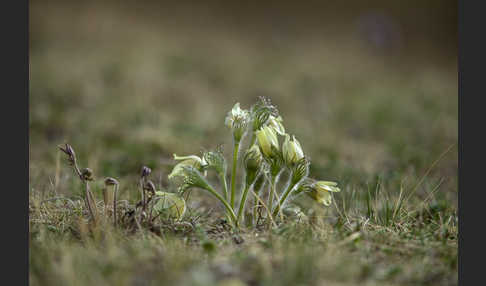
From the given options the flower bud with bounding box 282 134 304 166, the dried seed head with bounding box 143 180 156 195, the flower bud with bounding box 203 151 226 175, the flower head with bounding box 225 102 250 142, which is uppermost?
the flower head with bounding box 225 102 250 142

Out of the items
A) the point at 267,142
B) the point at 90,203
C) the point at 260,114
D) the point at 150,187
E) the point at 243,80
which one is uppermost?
the point at 243,80

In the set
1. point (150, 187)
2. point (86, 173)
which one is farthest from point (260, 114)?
point (86, 173)

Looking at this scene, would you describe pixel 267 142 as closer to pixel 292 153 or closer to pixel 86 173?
pixel 292 153

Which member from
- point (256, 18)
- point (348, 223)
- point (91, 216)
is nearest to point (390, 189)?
point (348, 223)

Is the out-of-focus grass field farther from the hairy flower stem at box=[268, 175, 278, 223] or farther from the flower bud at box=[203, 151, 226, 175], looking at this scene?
the flower bud at box=[203, 151, 226, 175]

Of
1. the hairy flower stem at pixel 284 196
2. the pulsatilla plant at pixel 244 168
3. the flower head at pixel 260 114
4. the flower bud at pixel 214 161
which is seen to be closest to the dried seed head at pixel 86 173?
the pulsatilla plant at pixel 244 168

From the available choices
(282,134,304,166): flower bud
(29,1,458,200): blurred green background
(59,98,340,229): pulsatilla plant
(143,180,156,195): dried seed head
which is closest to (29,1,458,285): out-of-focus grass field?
(29,1,458,200): blurred green background
